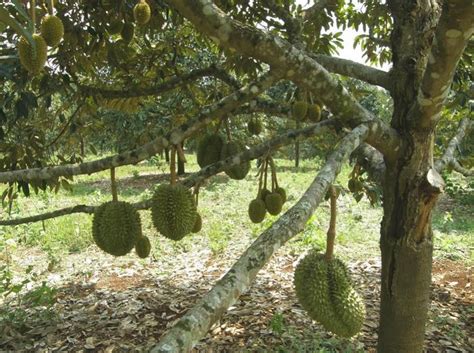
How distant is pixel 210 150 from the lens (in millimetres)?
2012

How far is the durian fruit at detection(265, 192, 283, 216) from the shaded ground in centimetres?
112

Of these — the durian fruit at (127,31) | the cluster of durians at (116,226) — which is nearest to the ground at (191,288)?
the cluster of durians at (116,226)

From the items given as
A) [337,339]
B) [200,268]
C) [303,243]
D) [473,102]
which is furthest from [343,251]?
[473,102]

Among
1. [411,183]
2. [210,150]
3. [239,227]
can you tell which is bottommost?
[239,227]

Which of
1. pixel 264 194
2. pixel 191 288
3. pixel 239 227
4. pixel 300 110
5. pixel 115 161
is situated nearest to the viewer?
pixel 115 161

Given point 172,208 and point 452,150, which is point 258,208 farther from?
point 452,150

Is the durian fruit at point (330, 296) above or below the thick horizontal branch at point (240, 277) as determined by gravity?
below

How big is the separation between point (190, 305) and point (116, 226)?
2.21m

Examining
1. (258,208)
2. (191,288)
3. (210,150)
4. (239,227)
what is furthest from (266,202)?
(239,227)

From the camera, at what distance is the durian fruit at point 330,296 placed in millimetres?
1396

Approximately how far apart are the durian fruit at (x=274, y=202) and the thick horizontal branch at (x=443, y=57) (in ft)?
2.55

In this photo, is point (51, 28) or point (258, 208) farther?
point (258, 208)

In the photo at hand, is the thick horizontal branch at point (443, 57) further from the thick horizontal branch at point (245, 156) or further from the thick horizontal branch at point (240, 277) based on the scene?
the thick horizontal branch at point (240, 277)

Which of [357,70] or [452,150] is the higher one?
[357,70]
